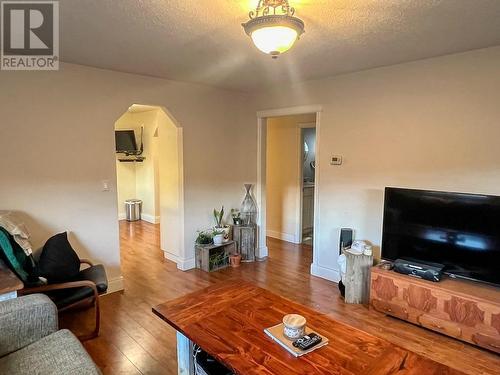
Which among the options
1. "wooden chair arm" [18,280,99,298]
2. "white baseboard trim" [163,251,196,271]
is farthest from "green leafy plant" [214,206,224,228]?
"wooden chair arm" [18,280,99,298]

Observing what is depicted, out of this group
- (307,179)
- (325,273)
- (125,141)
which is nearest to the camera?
(325,273)

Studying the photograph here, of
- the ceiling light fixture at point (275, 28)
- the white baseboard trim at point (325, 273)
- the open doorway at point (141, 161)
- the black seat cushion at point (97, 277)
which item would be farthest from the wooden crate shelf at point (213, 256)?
the ceiling light fixture at point (275, 28)

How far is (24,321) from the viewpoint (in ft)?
6.15

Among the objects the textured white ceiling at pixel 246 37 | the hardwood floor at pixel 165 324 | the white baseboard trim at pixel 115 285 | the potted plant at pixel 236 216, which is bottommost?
the hardwood floor at pixel 165 324

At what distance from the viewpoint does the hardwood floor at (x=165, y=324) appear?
7.98 feet

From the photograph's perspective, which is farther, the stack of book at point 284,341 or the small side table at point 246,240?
the small side table at point 246,240

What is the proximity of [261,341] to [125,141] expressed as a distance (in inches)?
249

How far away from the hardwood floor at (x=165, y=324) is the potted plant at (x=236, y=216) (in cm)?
64

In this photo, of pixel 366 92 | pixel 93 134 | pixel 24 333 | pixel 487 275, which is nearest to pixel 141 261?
pixel 93 134

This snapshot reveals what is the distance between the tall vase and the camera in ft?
15.6

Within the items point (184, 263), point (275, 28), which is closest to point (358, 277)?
point (184, 263)

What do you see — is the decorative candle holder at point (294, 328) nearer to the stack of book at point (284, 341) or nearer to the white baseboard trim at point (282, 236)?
the stack of book at point (284, 341)

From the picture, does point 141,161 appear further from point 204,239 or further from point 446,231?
point 446,231

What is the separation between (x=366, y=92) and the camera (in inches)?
138
